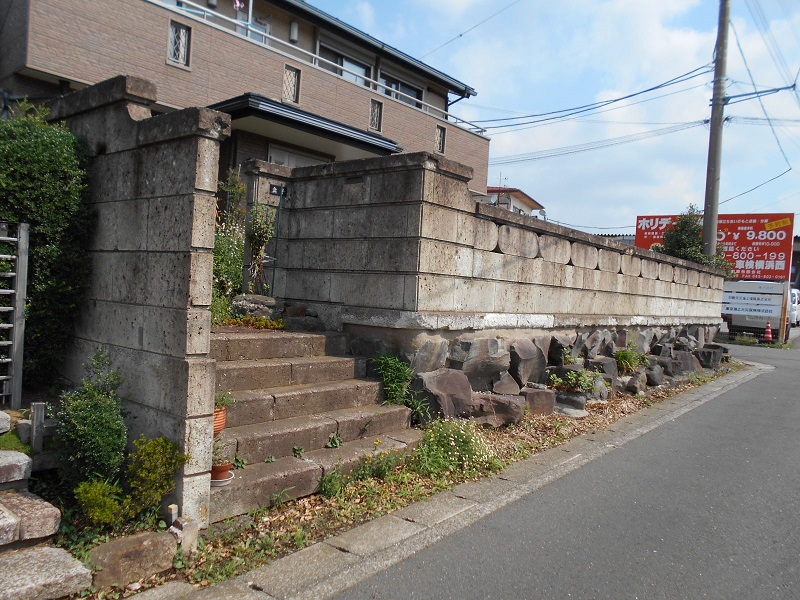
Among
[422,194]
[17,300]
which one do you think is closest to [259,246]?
[422,194]

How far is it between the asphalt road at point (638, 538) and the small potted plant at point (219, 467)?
1165mm

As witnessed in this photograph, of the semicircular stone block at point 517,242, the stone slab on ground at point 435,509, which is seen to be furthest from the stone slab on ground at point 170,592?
the semicircular stone block at point 517,242

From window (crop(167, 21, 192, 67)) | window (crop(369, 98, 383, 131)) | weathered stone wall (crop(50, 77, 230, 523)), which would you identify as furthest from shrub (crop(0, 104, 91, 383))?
window (crop(369, 98, 383, 131))

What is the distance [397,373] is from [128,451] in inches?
112

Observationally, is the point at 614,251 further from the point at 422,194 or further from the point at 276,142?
the point at 276,142

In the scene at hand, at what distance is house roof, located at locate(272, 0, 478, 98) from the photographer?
56.6 ft

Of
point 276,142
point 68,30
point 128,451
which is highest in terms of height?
point 68,30

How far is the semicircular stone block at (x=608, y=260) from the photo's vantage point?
33.8 feet

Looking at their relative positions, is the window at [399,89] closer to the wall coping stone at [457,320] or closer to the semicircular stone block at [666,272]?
the semicircular stone block at [666,272]

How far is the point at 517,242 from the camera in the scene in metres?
8.08

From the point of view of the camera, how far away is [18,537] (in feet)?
10.8

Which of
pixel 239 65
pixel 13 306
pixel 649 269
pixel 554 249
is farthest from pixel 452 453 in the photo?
pixel 239 65

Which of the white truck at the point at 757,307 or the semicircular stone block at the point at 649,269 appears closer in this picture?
the semicircular stone block at the point at 649,269

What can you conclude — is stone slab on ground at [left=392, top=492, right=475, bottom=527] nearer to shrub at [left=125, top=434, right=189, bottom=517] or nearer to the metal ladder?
shrub at [left=125, top=434, right=189, bottom=517]
